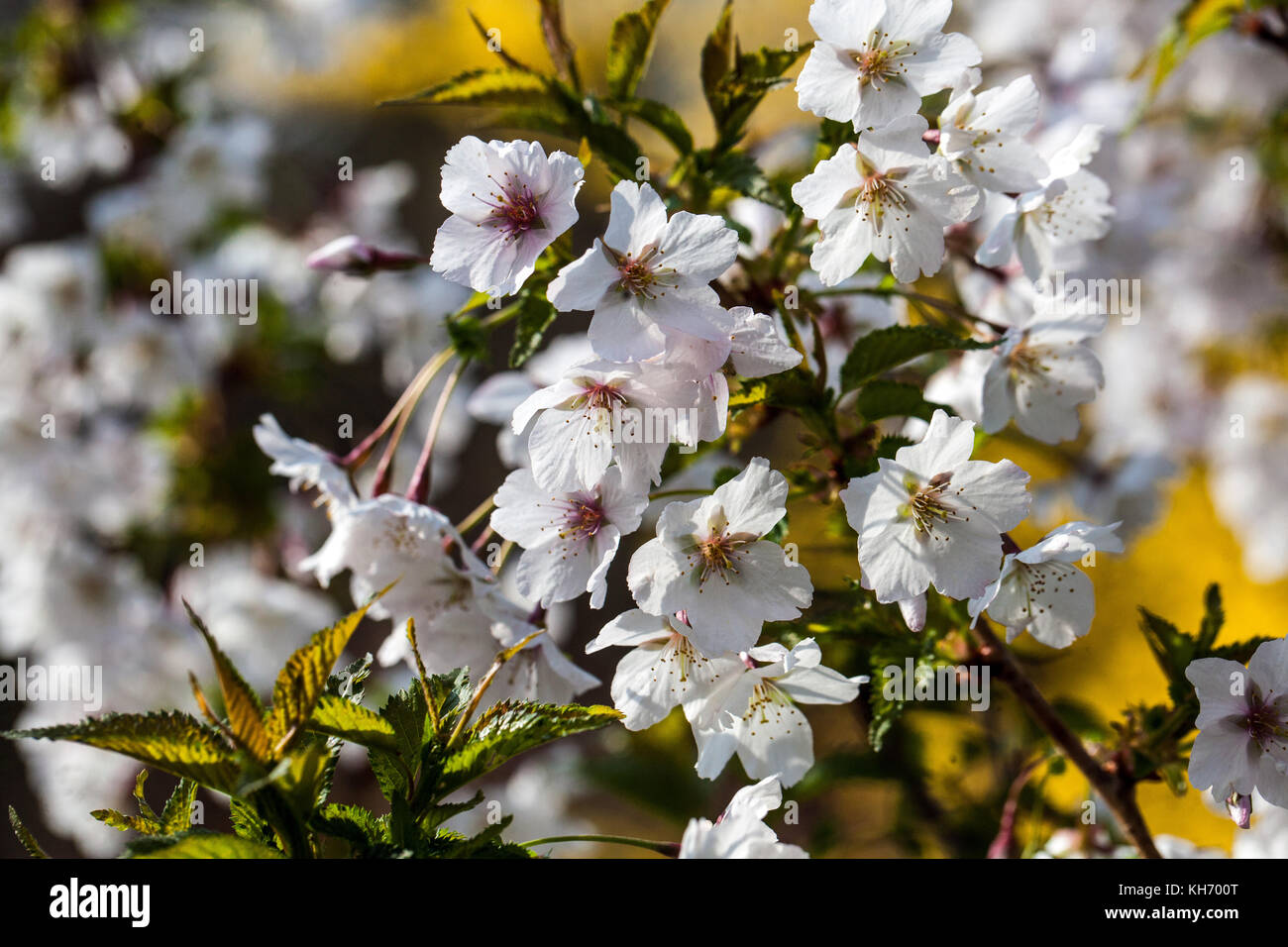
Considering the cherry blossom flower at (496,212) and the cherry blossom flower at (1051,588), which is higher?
the cherry blossom flower at (496,212)

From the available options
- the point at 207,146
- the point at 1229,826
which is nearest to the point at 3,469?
the point at 207,146

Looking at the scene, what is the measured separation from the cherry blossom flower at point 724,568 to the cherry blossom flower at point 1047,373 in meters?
0.24

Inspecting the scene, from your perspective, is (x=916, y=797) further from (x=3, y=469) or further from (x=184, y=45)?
(x=184, y=45)

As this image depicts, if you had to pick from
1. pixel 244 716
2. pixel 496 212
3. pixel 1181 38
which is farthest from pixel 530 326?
pixel 1181 38

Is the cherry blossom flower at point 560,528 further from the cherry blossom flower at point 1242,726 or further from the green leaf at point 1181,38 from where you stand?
the green leaf at point 1181,38

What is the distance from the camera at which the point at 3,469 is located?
188 centimetres

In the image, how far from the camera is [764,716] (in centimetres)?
67

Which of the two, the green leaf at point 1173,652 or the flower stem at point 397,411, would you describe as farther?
the flower stem at point 397,411

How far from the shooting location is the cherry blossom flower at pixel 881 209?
64 cm

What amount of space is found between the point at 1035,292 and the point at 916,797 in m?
0.74

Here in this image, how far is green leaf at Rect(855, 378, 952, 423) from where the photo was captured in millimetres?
686

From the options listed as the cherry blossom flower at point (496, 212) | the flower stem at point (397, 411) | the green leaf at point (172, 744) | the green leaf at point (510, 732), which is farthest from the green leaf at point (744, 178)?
Result: the green leaf at point (172, 744)

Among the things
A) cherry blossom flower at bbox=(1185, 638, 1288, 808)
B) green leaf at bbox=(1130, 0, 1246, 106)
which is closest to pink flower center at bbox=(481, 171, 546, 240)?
cherry blossom flower at bbox=(1185, 638, 1288, 808)

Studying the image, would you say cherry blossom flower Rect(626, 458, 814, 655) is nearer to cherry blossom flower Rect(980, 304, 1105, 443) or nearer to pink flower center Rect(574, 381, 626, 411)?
pink flower center Rect(574, 381, 626, 411)
